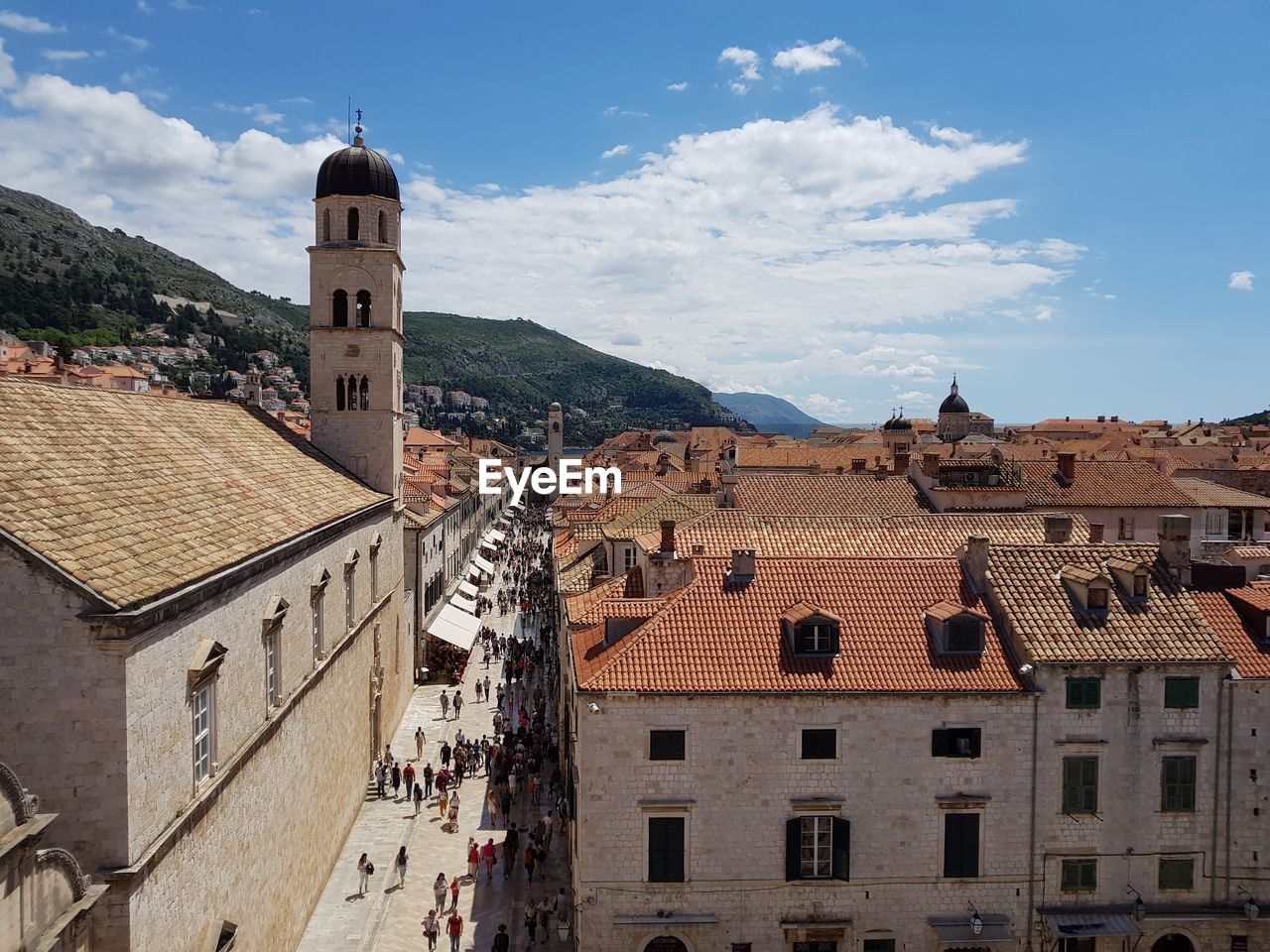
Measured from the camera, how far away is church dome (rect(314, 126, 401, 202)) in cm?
3591

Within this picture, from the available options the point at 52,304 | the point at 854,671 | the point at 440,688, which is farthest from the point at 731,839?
the point at 52,304

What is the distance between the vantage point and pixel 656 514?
42062 millimetres

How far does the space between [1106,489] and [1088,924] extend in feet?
111

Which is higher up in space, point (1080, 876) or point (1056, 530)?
point (1056, 530)

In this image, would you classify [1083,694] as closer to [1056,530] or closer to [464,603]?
[1056,530]

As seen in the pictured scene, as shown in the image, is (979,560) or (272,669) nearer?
(272,669)

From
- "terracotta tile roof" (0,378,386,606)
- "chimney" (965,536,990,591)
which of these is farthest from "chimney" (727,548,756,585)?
"terracotta tile roof" (0,378,386,606)

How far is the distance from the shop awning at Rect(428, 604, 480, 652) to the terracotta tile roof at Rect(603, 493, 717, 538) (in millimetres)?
8480

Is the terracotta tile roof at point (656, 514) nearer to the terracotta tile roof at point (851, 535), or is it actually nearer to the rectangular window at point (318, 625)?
the terracotta tile roof at point (851, 535)

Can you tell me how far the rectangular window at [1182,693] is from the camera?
20094 millimetres

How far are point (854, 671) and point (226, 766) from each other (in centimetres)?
1174

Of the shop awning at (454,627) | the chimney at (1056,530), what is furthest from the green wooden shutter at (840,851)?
the shop awning at (454,627)

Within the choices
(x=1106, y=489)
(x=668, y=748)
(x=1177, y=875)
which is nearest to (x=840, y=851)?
(x=668, y=748)

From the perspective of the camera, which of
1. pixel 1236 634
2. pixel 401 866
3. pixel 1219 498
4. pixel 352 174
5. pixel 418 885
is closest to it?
pixel 1236 634
